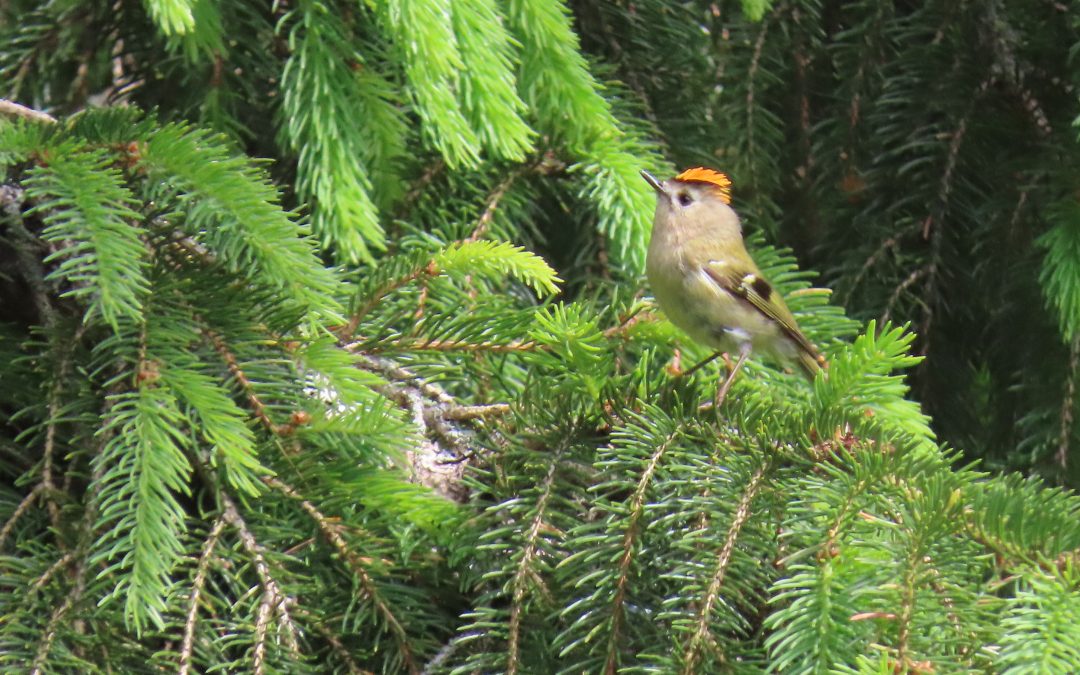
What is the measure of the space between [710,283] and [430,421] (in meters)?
0.84

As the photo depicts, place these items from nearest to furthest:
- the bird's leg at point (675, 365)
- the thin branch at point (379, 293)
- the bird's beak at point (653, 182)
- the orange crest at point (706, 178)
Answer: the thin branch at point (379, 293)
the bird's leg at point (675, 365)
the bird's beak at point (653, 182)
the orange crest at point (706, 178)

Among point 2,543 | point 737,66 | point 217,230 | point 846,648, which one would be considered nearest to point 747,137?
point 737,66

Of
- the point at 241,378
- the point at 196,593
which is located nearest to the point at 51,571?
the point at 196,593

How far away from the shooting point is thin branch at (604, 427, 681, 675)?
1278 millimetres

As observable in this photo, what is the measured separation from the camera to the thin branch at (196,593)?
1.29 meters

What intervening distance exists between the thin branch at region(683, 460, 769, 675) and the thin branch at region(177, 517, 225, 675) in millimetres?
561

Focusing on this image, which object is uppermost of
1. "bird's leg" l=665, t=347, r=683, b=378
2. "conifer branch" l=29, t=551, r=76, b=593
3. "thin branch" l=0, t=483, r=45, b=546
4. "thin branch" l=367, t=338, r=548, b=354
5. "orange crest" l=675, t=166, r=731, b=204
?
"orange crest" l=675, t=166, r=731, b=204

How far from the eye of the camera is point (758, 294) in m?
2.25

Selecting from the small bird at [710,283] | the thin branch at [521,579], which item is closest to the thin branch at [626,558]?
the thin branch at [521,579]

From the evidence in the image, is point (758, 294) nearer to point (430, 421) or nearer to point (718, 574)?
point (430, 421)

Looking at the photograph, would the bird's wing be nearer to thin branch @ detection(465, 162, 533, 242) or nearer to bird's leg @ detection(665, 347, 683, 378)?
bird's leg @ detection(665, 347, 683, 378)

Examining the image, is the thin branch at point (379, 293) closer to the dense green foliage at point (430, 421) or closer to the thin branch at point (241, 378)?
the dense green foliage at point (430, 421)

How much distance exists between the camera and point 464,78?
68.9 inches

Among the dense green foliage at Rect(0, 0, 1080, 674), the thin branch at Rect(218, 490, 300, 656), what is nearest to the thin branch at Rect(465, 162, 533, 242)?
the dense green foliage at Rect(0, 0, 1080, 674)
